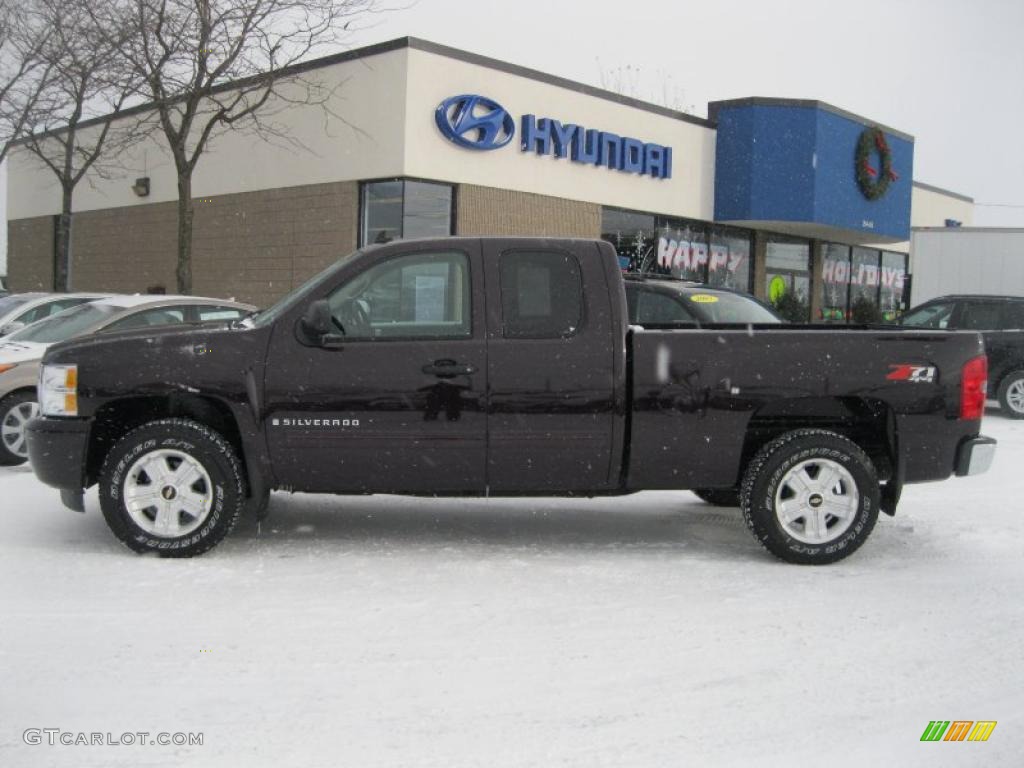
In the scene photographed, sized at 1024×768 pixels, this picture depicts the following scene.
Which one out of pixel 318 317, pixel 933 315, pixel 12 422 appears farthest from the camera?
pixel 933 315

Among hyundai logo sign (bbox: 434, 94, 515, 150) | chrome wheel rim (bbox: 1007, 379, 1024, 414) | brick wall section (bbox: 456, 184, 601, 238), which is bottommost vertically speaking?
chrome wheel rim (bbox: 1007, 379, 1024, 414)

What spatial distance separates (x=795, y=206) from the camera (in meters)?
25.2

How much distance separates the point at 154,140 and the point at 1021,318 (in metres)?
18.5

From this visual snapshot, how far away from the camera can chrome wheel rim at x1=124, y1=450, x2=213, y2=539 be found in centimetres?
588

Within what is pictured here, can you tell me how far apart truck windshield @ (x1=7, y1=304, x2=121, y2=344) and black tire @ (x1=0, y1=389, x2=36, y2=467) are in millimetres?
646

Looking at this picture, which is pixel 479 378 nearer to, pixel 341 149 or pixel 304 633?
pixel 304 633

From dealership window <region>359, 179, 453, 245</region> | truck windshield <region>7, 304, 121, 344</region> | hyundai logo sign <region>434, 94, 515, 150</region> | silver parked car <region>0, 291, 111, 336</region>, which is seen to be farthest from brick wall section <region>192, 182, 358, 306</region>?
truck windshield <region>7, 304, 121, 344</region>

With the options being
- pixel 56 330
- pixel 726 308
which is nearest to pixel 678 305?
pixel 726 308

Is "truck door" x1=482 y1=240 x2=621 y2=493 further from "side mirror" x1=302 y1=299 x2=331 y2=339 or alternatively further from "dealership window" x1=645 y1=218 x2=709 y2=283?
"dealership window" x1=645 y1=218 x2=709 y2=283

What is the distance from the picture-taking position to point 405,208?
18.8 metres

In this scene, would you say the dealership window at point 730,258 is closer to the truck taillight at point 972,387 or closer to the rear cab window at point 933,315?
the rear cab window at point 933,315

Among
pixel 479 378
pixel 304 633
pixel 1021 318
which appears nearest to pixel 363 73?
pixel 1021 318

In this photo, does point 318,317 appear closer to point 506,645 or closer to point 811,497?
point 506,645

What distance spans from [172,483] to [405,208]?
527 inches
